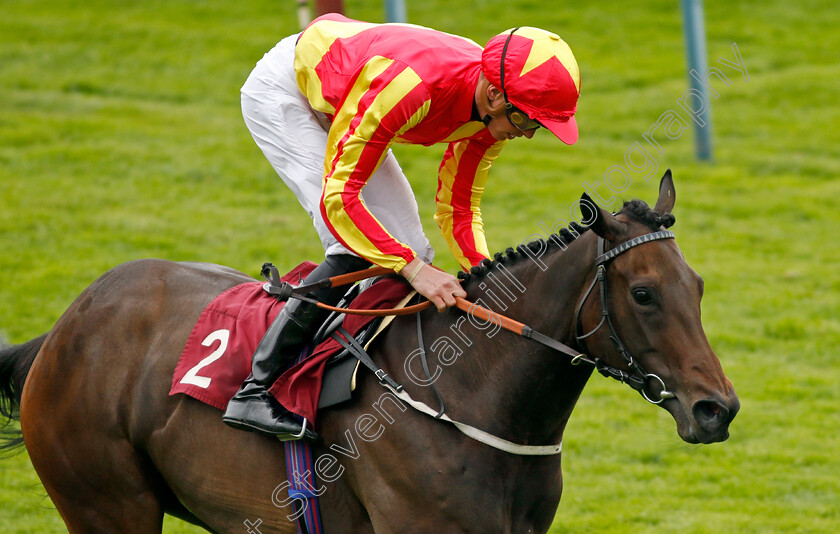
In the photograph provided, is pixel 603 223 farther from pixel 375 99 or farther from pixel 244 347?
pixel 244 347

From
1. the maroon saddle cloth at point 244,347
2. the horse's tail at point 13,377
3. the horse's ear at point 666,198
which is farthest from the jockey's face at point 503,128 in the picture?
the horse's tail at point 13,377

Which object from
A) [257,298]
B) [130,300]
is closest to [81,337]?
[130,300]

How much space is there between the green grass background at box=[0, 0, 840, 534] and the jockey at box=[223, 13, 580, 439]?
3.75ft

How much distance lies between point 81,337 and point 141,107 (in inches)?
388

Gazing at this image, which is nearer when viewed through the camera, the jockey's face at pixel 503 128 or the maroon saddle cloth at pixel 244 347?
the jockey's face at pixel 503 128

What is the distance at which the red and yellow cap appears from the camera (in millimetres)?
3023

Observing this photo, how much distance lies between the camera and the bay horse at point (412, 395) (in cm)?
287

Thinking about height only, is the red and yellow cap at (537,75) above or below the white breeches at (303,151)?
above

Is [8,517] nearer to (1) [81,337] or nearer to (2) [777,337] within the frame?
(1) [81,337]

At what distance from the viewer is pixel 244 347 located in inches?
140

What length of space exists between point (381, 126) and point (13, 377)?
87.4 inches

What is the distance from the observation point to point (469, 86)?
3227mm

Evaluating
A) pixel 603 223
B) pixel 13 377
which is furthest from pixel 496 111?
pixel 13 377

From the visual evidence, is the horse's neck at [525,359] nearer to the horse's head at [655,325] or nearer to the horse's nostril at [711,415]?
the horse's head at [655,325]
